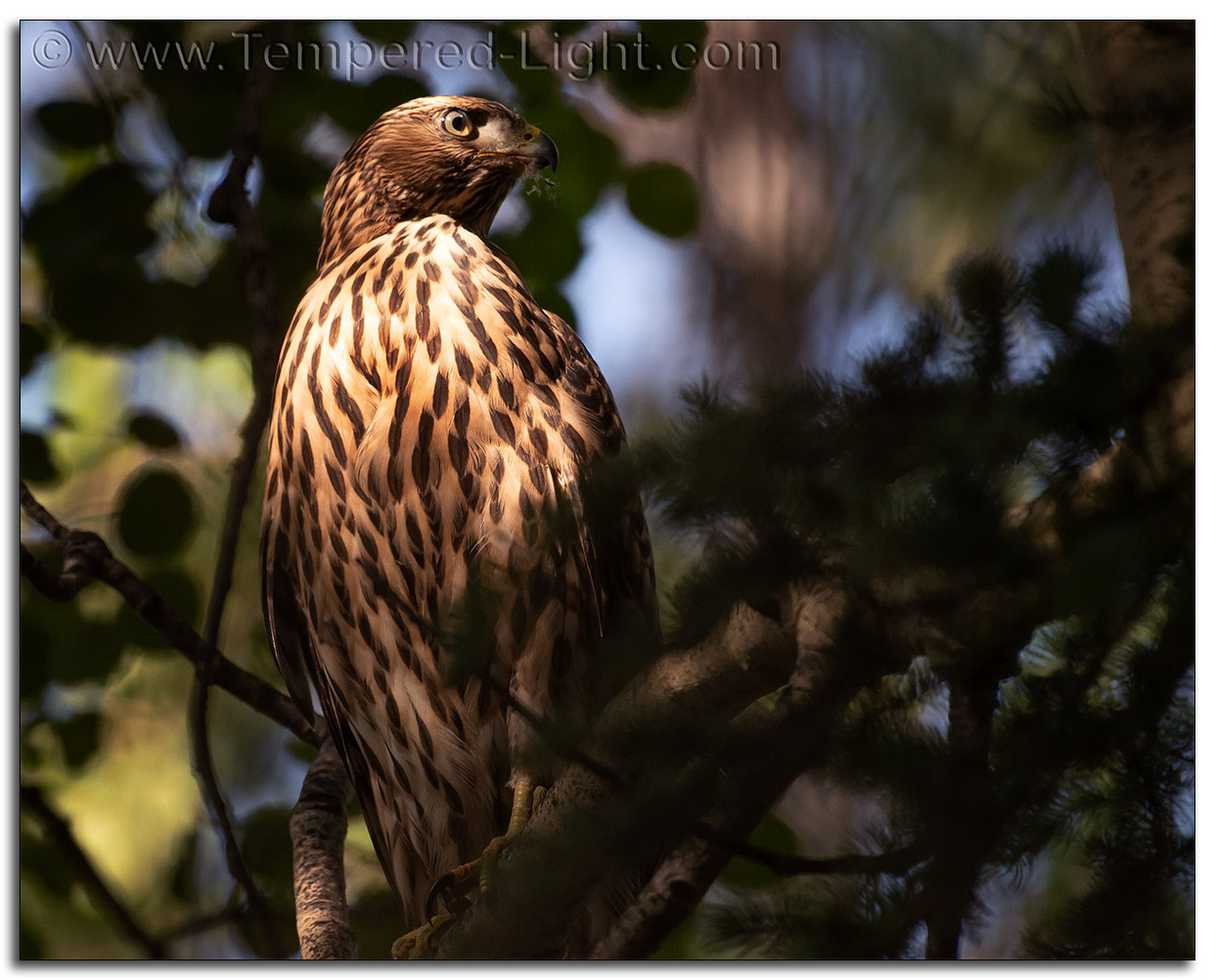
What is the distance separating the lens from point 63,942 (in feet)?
6.03

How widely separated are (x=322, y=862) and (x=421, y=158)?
1.14 meters

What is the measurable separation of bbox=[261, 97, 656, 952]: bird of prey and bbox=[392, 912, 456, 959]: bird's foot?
18cm

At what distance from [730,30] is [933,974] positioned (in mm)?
1455

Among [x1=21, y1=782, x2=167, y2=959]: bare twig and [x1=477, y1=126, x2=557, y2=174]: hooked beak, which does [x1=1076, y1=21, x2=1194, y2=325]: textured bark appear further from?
[x1=21, y1=782, x2=167, y2=959]: bare twig

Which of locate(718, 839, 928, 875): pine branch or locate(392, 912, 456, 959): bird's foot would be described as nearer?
locate(718, 839, 928, 875): pine branch

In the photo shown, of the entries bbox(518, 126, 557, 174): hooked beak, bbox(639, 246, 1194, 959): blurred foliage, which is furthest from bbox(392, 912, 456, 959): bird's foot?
bbox(518, 126, 557, 174): hooked beak

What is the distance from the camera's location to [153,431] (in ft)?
6.70

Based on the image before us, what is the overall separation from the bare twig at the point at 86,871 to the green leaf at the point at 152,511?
1.30ft

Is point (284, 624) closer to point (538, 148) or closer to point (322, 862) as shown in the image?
point (322, 862)

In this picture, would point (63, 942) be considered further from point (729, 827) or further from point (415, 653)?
point (729, 827)

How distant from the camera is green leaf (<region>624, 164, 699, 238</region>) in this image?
7.06 feet

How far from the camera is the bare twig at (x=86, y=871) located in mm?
1854

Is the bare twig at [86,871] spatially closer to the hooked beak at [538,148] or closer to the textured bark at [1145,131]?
the hooked beak at [538,148]

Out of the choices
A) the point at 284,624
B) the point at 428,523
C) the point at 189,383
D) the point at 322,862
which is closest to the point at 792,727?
the point at 428,523
